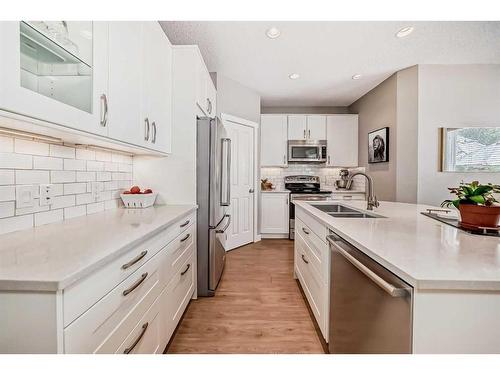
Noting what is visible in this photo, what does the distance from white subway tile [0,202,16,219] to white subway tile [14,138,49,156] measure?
250 millimetres

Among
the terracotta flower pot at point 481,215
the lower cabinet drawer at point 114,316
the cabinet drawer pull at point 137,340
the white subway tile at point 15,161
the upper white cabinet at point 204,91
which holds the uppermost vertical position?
the upper white cabinet at point 204,91

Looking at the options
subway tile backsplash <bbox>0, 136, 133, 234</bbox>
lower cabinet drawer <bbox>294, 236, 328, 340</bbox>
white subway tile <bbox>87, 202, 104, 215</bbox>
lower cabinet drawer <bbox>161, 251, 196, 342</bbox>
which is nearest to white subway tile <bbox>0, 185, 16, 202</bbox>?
subway tile backsplash <bbox>0, 136, 133, 234</bbox>

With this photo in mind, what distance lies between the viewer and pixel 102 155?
185 cm

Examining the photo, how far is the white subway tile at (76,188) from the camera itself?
1498mm

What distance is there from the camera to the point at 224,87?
3797 millimetres

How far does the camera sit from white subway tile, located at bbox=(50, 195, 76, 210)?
1392mm

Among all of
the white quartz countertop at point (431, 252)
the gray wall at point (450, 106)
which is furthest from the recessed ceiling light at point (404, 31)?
the white quartz countertop at point (431, 252)

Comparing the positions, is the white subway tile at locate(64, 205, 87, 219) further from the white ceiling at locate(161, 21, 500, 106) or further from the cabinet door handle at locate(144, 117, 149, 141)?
the white ceiling at locate(161, 21, 500, 106)

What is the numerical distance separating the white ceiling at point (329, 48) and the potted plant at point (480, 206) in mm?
2062

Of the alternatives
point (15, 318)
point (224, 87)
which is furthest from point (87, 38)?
point (224, 87)

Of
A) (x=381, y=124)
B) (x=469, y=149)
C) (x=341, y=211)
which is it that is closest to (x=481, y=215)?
(x=341, y=211)

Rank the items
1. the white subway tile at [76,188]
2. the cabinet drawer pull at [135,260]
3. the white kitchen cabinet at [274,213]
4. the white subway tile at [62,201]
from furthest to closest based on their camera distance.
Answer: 1. the white kitchen cabinet at [274,213]
2. the white subway tile at [76,188]
3. the white subway tile at [62,201]
4. the cabinet drawer pull at [135,260]

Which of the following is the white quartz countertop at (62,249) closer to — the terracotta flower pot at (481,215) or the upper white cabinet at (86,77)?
the upper white cabinet at (86,77)

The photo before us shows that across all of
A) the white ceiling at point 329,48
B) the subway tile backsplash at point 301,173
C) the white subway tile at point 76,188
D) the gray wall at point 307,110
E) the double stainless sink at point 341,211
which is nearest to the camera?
the white subway tile at point 76,188
